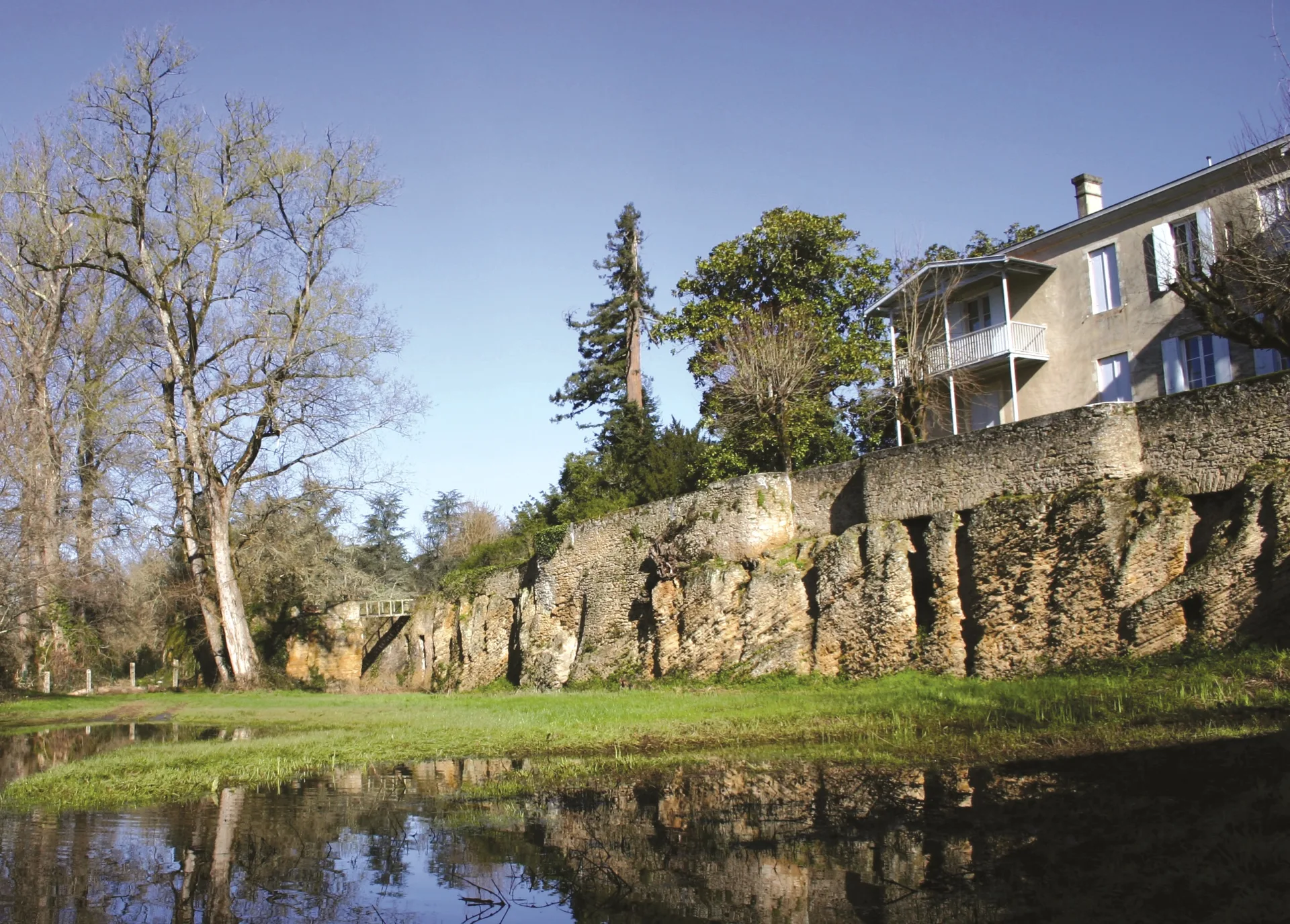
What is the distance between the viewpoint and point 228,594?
100 ft

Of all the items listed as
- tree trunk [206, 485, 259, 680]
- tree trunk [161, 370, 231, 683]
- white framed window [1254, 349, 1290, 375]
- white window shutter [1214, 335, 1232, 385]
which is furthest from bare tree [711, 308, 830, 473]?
tree trunk [161, 370, 231, 683]

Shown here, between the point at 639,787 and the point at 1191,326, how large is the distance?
18911 millimetres

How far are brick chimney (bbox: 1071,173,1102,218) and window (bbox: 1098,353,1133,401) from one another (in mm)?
5432

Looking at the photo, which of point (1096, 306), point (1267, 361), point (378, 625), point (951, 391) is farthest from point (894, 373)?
point (378, 625)

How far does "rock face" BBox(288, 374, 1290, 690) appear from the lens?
15.2 meters

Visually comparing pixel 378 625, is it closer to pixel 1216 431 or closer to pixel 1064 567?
pixel 1064 567

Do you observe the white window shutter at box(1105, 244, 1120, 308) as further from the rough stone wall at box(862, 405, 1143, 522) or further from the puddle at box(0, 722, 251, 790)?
the puddle at box(0, 722, 251, 790)

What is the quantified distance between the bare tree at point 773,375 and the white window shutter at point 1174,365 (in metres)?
8.75

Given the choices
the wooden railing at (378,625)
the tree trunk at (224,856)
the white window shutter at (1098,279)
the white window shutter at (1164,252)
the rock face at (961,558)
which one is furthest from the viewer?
the wooden railing at (378,625)

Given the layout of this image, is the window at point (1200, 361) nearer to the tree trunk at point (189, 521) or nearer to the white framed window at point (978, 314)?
the white framed window at point (978, 314)

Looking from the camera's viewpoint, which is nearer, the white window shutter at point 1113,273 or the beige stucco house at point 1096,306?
the beige stucco house at point 1096,306

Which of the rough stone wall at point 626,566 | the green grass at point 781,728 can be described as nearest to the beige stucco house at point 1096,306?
the rough stone wall at point 626,566

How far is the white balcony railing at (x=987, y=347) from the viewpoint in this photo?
2642 cm

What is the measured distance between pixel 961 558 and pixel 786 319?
1421cm
